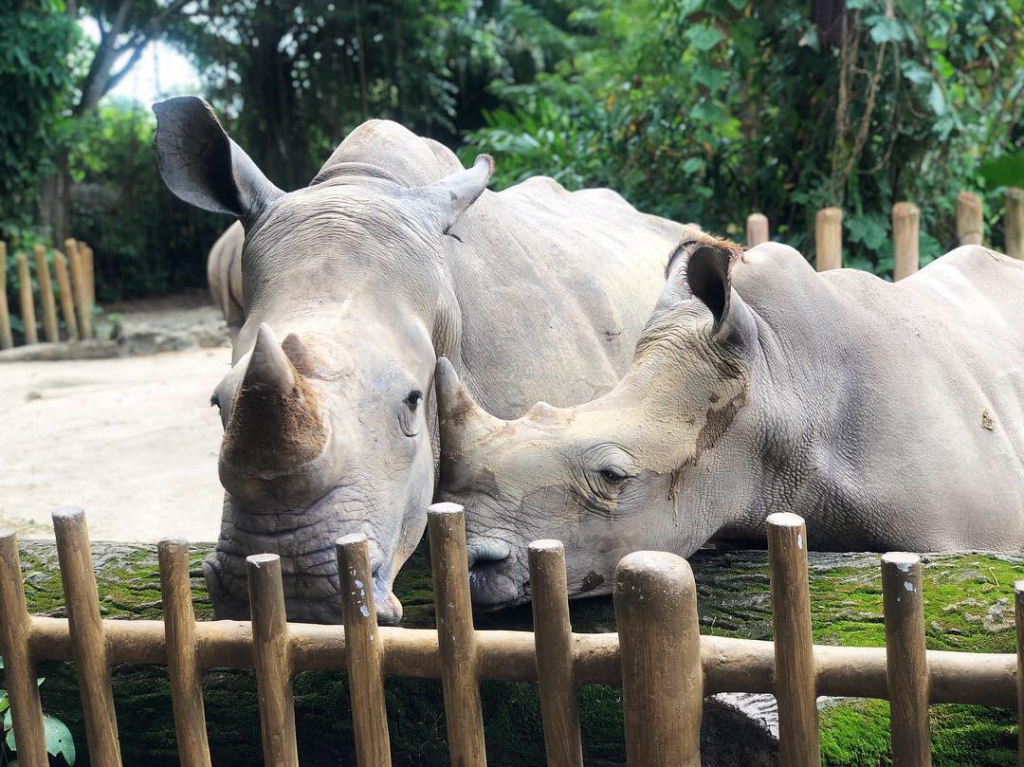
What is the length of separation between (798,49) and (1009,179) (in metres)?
1.88

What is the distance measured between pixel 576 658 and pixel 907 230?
18.1 feet

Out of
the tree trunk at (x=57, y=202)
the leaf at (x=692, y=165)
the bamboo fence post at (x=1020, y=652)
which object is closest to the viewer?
the bamboo fence post at (x=1020, y=652)

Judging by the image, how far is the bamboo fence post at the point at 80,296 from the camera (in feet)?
46.8

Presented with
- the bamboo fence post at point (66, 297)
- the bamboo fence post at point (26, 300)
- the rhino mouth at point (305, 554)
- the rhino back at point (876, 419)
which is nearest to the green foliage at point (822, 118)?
the rhino back at point (876, 419)

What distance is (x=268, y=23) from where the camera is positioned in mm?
18547

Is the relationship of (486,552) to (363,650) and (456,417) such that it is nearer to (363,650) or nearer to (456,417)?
(456,417)

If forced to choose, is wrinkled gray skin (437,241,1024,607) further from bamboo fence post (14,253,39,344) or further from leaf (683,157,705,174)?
bamboo fence post (14,253,39,344)

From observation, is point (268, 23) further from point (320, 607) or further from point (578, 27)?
point (320, 607)

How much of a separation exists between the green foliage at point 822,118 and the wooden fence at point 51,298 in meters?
7.13

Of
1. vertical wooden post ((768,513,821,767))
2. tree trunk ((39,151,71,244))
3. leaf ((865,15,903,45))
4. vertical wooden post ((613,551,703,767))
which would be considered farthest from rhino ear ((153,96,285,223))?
tree trunk ((39,151,71,244))

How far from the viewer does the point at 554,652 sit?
2.31 metres

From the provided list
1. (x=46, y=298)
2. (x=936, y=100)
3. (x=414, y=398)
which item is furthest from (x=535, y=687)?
A: (x=46, y=298)

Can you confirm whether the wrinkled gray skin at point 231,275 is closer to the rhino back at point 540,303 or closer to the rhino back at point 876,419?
the rhino back at point 540,303

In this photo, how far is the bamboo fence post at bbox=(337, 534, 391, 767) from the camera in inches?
94.8
